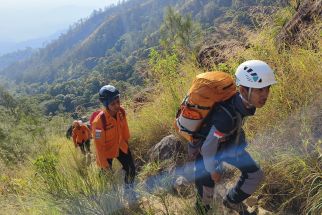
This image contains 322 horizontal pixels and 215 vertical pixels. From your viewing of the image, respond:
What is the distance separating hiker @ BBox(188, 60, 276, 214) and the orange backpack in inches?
2.2

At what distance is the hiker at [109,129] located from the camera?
490 centimetres

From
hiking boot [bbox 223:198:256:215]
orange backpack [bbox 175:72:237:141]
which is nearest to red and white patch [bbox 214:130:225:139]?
orange backpack [bbox 175:72:237:141]

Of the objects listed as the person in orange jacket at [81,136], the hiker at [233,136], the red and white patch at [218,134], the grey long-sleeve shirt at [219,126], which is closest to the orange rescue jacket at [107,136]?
the hiker at [233,136]

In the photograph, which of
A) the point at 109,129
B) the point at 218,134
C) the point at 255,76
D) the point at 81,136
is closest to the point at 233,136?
the point at 218,134

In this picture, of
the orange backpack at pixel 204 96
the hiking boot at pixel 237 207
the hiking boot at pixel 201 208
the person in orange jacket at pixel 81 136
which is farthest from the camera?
the person in orange jacket at pixel 81 136

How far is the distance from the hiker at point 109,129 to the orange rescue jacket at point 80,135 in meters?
3.21

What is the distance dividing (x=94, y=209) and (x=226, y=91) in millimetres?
1926

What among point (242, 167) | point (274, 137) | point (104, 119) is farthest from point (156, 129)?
point (242, 167)

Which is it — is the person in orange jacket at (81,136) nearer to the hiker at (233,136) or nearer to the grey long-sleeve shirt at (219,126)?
the hiker at (233,136)

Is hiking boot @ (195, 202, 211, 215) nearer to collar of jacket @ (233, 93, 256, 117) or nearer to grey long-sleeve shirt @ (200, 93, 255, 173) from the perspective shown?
grey long-sleeve shirt @ (200, 93, 255, 173)

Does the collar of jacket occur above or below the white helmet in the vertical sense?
below

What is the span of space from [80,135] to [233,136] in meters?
5.45

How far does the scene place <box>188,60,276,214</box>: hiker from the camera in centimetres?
321

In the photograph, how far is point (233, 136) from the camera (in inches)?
139
